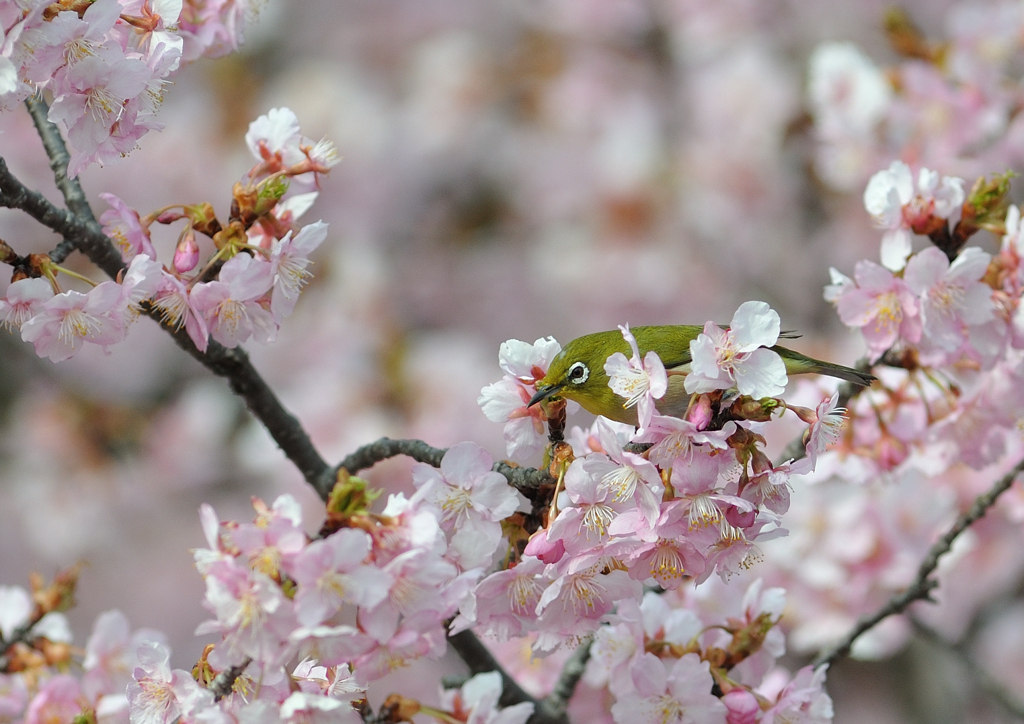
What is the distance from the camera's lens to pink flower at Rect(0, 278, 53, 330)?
3.84ft

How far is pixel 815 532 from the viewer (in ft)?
8.33

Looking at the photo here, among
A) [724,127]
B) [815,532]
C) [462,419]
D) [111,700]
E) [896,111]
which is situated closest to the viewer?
[111,700]

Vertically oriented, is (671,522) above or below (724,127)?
below

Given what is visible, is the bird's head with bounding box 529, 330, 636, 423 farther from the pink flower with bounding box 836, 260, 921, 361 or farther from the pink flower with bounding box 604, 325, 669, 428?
the pink flower with bounding box 836, 260, 921, 361

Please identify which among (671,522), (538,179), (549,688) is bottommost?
(671,522)

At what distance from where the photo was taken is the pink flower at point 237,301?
1.21 m

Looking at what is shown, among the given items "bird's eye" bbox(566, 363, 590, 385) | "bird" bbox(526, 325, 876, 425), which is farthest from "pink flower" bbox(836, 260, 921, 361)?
"bird's eye" bbox(566, 363, 590, 385)

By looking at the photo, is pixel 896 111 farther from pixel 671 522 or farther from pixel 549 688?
pixel 671 522

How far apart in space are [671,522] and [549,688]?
908mm

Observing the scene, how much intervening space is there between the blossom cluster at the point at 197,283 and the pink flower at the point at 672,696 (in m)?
0.68

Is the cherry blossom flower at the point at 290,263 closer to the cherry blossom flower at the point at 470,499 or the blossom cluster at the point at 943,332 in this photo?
the cherry blossom flower at the point at 470,499

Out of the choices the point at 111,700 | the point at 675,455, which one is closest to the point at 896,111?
the point at 675,455

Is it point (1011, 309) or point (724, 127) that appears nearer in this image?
point (1011, 309)

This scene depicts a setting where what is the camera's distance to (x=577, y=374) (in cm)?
129
